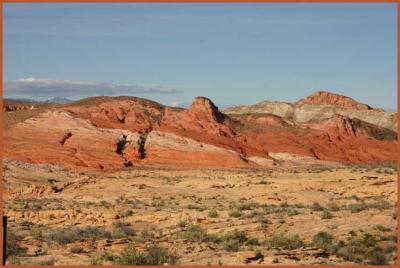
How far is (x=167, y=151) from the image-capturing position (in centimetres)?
4631

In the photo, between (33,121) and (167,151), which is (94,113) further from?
(167,151)

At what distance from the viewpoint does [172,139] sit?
158 ft

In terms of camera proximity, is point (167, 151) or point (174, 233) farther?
point (167, 151)

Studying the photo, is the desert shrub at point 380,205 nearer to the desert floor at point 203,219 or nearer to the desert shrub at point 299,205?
the desert floor at point 203,219

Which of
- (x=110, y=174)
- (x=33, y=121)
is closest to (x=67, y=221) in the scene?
(x=110, y=174)

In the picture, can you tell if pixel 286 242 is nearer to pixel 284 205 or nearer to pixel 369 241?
pixel 369 241

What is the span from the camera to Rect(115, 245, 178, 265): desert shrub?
40.3 feet

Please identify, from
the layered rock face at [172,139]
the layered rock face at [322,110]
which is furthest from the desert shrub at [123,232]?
the layered rock face at [322,110]

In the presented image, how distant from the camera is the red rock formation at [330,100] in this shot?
91719mm

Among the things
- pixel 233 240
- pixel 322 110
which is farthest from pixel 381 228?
pixel 322 110

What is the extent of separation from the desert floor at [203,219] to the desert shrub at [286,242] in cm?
3

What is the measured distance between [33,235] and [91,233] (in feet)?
5.27

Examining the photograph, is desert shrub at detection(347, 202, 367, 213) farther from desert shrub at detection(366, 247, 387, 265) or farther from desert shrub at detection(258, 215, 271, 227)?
desert shrub at detection(366, 247, 387, 265)

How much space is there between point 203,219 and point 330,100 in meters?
79.5
